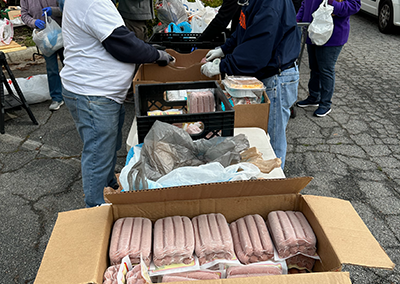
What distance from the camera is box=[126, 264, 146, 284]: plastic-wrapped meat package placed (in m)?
1.16

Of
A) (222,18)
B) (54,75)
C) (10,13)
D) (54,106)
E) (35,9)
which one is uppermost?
(222,18)

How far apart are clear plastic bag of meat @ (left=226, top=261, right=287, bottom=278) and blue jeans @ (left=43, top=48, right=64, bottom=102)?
414 centimetres

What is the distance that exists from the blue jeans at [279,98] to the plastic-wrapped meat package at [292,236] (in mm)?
1257

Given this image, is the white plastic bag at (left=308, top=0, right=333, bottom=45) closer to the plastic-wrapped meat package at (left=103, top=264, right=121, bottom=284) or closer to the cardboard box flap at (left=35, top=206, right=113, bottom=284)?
the cardboard box flap at (left=35, top=206, right=113, bottom=284)

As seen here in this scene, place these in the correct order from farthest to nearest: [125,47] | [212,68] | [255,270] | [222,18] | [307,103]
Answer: [307,103], [222,18], [212,68], [125,47], [255,270]

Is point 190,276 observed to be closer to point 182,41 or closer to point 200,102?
point 200,102

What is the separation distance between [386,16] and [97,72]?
8577mm

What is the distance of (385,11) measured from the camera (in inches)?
316

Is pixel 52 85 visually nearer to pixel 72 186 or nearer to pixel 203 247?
pixel 72 186

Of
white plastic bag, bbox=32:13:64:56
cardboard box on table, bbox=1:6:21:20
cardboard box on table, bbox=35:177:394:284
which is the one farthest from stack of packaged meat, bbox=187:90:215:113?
cardboard box on table, bbox=1:6:21:20

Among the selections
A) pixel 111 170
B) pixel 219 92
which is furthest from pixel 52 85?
pixel 219 92

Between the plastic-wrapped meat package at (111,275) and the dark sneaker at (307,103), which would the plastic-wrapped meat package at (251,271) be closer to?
the plastic-wrapped meat package at (111,275)

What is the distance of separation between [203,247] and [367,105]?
4.52 m

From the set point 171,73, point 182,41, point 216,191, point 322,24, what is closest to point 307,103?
point 322,24
